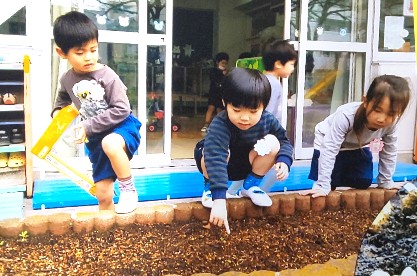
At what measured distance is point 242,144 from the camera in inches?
40.5

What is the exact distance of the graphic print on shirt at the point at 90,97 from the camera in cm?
96

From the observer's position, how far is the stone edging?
38.5 inches

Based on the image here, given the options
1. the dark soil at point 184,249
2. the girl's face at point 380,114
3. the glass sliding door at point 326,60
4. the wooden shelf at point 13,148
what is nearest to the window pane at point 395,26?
the glass sliding door at point 326,60

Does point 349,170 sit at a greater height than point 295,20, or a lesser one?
lesser

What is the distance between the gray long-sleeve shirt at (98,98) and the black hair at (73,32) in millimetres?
76

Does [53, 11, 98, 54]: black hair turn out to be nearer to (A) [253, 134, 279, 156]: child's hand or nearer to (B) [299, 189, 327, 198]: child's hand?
(A) [253, 134, 279, 156]: child's hand

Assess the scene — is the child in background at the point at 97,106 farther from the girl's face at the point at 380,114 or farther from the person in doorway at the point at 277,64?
the girl's face at the point at 380,114

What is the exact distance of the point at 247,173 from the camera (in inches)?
43.6

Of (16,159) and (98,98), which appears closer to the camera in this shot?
(98,98)

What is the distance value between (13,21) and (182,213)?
3.08 ft

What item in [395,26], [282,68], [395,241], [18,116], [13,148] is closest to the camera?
[395,241]

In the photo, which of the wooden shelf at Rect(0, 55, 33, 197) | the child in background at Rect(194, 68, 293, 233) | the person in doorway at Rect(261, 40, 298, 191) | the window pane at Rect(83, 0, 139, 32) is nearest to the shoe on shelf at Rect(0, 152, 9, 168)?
the wooden shelf at Rect(0, 55, 33, 197)

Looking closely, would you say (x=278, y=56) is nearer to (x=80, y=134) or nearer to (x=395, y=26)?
(x=80, y=134)

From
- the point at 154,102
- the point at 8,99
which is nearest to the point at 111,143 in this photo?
the point at 154,102
